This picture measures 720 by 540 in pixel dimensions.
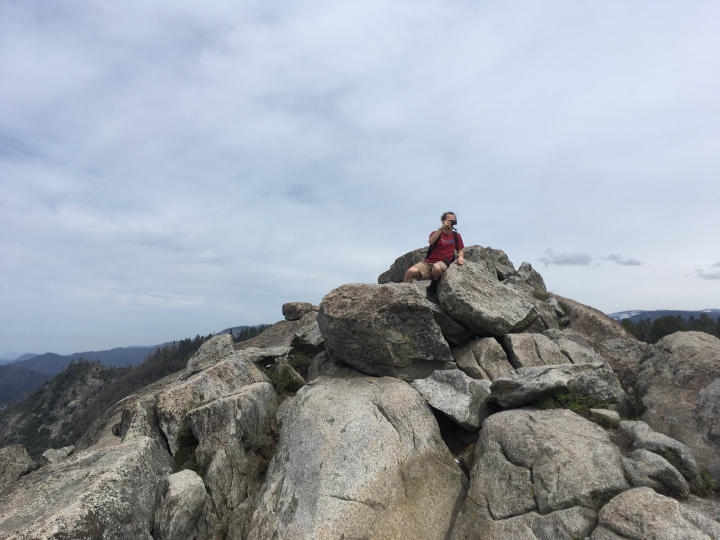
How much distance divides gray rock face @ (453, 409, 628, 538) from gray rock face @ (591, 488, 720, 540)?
1.59 feet

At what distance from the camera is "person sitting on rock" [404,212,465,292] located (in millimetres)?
22453

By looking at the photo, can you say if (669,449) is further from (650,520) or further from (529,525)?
(529,525)

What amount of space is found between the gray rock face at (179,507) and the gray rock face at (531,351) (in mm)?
15701

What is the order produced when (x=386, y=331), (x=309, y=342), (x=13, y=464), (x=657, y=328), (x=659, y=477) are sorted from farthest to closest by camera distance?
(x=657, y=328)
(x=309, y=342)
(x=13, y=464)
(x=386, y=331)
(x=659, y=477)

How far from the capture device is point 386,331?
59.6 feet

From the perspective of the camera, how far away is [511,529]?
37.8ft

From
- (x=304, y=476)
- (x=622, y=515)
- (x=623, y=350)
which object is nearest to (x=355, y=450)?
(x=304, y=476)

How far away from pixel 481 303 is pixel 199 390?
14728mm

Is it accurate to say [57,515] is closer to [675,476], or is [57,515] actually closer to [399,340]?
[399,340]

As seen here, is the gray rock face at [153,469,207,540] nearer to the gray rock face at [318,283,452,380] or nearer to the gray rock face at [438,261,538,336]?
the gray rock face at [318,283,452,380]

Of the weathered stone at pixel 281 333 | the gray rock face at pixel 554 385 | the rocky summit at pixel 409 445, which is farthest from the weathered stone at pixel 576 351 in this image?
the weathered stone at pixel 281 333

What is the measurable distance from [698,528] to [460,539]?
6.15 metres

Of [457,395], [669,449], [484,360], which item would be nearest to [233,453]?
[457,395]

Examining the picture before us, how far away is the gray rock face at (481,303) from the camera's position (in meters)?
20.6
